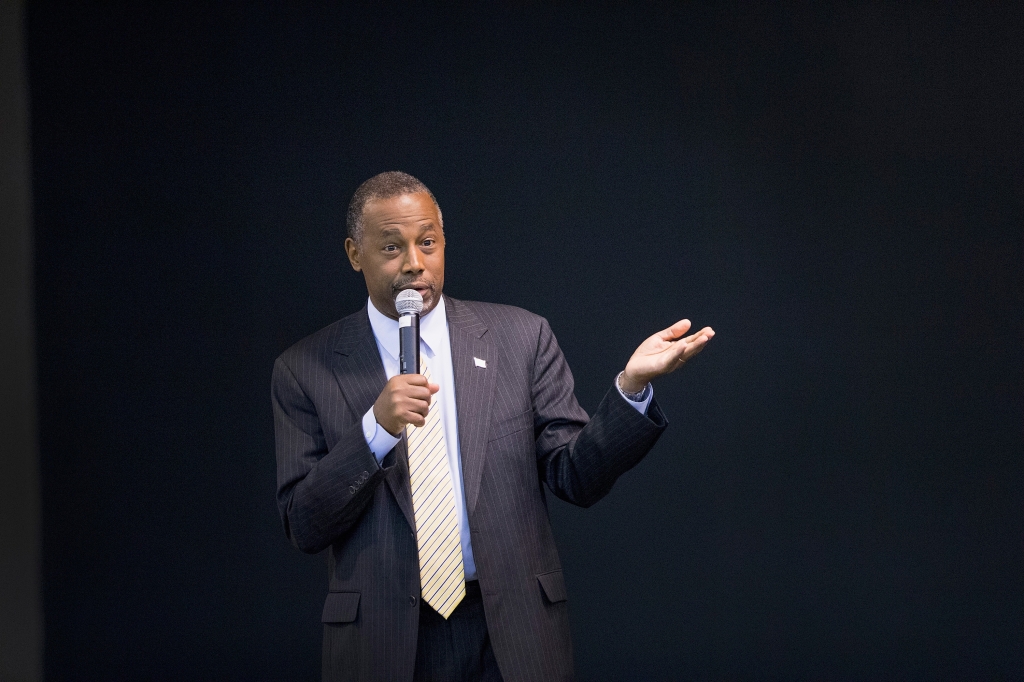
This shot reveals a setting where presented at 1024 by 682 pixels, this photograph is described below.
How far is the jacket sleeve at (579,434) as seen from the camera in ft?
6.59

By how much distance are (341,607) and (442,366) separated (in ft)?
1.76

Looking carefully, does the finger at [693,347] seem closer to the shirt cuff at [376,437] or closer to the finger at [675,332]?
the finger at [675,332]

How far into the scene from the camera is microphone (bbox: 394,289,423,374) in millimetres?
1971

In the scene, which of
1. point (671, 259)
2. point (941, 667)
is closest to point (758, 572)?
point (941, 667)

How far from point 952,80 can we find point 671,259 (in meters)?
1.16

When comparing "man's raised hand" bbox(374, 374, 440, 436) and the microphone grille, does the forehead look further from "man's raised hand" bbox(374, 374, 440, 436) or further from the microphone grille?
"man's raised hand" bbox(374, 374, 440, 436)

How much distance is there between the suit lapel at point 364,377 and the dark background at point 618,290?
1409 millimetres

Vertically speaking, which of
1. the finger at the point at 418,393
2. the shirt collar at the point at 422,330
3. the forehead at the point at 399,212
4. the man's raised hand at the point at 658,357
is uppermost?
the forehead at the point at 399,212

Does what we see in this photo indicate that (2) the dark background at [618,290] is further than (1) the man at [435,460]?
Yes

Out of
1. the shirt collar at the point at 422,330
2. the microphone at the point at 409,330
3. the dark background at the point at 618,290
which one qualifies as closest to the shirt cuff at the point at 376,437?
the microphone at the point at 409,330

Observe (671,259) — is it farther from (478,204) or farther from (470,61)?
(470,61)

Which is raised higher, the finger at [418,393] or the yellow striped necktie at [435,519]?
the finger at [418,393]

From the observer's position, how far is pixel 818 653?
3.62 metres

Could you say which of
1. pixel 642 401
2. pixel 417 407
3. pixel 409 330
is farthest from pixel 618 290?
pixel 417 407
